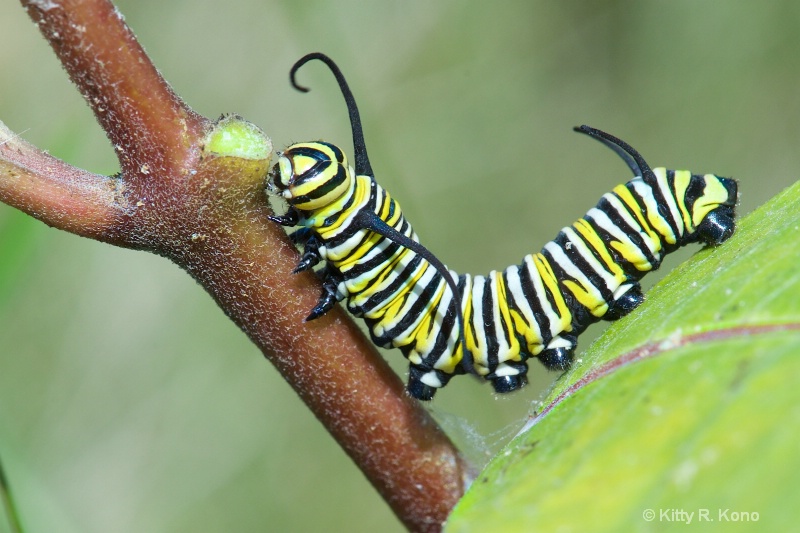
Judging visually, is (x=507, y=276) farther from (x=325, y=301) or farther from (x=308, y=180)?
(x=325, y=301)

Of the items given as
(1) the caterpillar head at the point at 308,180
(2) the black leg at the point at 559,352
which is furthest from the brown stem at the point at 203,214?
(2) the black leg at the point at 559,352

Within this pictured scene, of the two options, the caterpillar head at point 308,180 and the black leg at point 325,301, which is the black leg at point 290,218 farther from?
the black leg at point 325,301

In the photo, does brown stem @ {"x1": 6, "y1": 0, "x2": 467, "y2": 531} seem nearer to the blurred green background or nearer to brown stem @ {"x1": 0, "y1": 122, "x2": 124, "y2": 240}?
brown stem @ {"x1": 0, "y1": 122, "x2": 124, "y2": 240}

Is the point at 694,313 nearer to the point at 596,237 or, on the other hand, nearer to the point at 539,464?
the point at 539,464

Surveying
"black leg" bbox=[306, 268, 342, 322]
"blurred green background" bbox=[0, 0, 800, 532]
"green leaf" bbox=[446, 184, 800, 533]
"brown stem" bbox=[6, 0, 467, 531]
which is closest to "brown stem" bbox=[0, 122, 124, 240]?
"brown stem" bbox=[6, 0, 467, 531]

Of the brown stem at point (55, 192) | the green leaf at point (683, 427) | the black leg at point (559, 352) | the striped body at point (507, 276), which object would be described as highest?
the brown stem at point (55, 192)

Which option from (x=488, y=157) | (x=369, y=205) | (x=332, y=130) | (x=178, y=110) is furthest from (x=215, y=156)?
(x=488, y=157)
